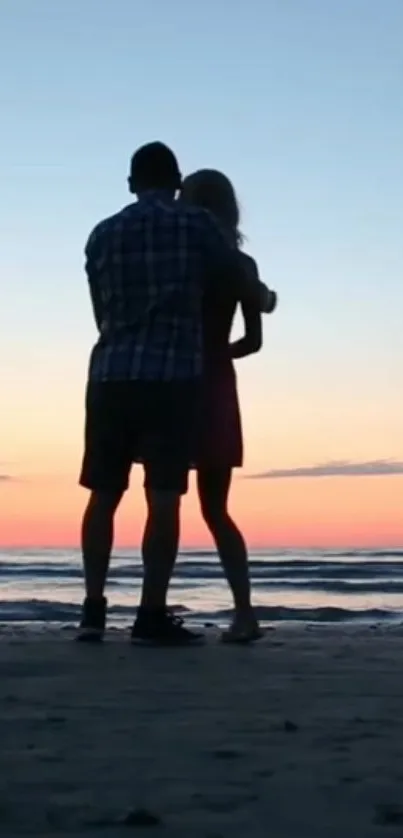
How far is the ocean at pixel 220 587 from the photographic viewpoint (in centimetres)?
898

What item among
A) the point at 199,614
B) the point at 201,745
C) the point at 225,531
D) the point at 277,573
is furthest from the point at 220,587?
the point at 201,745

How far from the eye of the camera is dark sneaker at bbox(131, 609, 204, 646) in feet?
15.2

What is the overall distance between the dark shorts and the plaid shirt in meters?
0.05

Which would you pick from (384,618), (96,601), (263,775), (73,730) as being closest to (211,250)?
(96,601)

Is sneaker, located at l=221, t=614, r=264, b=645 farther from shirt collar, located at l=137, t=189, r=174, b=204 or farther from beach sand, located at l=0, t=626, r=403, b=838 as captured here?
shirt collar, located at l=137, t=189, r=174, b=204

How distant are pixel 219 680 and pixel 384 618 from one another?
5824mm

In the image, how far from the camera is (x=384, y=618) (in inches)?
362

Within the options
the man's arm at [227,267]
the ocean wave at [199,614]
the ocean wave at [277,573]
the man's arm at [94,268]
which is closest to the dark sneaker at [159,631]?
the man's arm at [94,268]

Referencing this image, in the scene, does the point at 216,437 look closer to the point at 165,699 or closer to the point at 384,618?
the point at 165,699

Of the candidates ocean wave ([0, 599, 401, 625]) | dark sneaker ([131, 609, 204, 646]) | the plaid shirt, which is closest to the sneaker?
dark sneaker ([131, 609, 204, 646])

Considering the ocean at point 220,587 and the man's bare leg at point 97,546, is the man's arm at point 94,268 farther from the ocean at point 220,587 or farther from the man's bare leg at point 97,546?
the ocean at point 220,587

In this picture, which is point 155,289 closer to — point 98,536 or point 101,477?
point 101,477

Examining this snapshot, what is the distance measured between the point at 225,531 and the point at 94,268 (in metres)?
1.06

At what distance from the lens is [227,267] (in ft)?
15.8
